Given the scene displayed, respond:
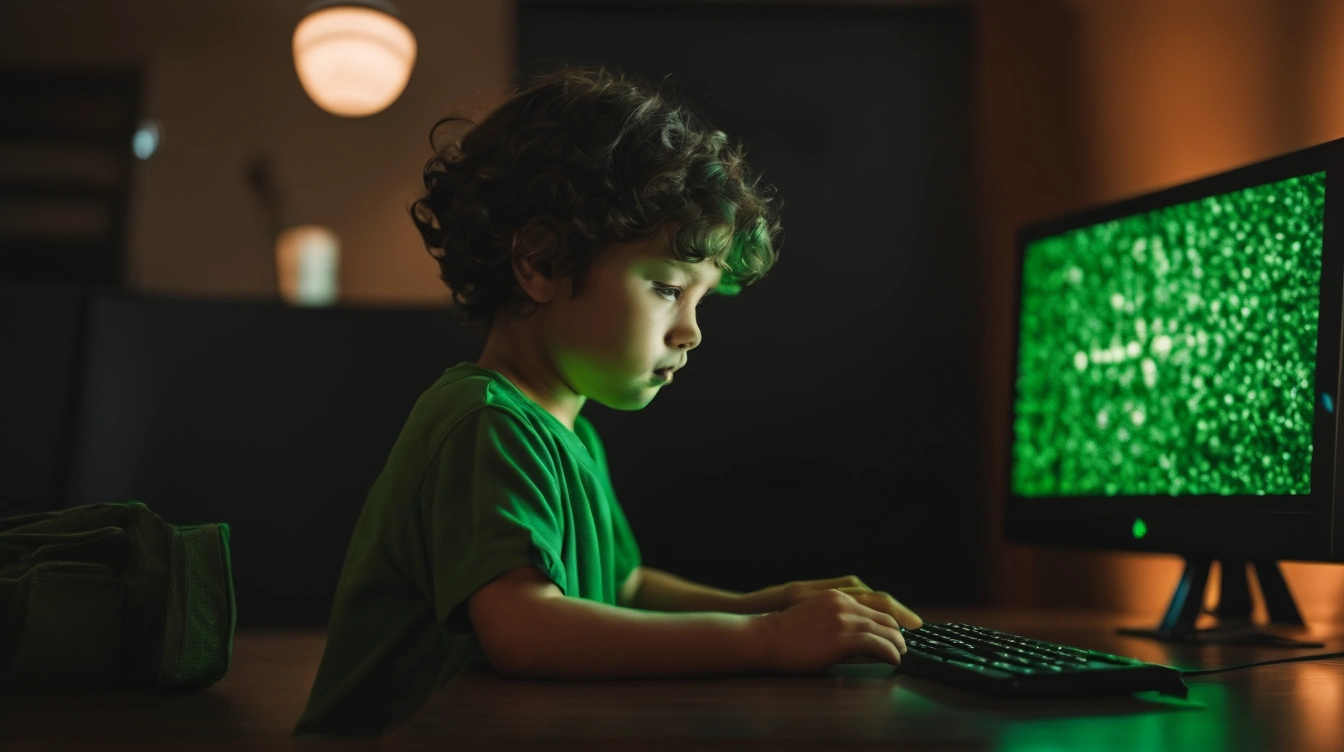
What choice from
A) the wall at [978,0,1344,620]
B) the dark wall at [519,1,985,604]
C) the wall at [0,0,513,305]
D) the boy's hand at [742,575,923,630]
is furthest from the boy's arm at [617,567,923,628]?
the wall at [0,0,513,305]

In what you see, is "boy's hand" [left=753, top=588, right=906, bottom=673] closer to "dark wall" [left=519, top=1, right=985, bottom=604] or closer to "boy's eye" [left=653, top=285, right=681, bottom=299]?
"boy's eye" [left=653, top=285, right=681, bottom=299]

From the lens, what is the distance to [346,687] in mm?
762

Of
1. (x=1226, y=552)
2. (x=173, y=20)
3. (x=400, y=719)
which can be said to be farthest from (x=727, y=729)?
(x=173, y=20)

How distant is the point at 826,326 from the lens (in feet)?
5.32

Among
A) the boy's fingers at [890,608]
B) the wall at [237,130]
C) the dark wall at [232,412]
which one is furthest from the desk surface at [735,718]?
the wall at [237,130]

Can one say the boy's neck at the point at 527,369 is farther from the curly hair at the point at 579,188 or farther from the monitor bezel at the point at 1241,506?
the monitor bezel at the point at 1241,506

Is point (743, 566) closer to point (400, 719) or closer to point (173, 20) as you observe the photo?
point (400, 719)

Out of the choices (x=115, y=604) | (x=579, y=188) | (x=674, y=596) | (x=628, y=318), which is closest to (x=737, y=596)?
(x=674, y=596)

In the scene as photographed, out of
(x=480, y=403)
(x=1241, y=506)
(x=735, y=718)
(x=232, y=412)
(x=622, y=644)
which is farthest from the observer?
(x=232, y=412)

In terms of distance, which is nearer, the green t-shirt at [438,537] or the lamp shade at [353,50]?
the green t-shirt at [438,537]

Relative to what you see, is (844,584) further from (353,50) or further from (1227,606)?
(353,50)

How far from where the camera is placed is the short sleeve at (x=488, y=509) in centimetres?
65

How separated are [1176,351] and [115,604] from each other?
100 centimetres

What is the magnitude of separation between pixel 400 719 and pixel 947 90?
52.5 inches
